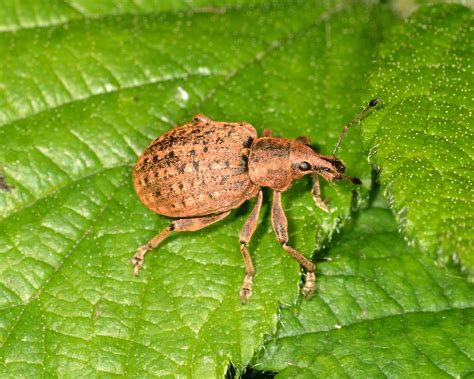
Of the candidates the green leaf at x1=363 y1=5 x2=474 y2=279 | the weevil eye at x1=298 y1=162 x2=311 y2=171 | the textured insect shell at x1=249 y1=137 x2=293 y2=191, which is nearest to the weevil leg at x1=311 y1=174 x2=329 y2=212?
the weevil eye at x1=298 y1=162 x2=311 y2=171

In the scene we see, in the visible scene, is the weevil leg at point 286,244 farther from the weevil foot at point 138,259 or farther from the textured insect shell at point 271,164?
the weevil foot at point 138,259

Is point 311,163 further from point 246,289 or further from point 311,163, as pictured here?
point 246,289

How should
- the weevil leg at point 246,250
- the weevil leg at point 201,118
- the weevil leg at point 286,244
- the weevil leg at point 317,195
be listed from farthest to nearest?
1. the weevil leg at point 201,118
2. the weevil leg at point 317,195
3. the weevil leg at point 286,244
4. the weevil leg at point 246,250

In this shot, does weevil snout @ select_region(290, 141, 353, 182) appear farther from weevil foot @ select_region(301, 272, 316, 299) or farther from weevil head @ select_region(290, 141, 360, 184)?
weevil foot @ select_region(301, 272, 316, 299)

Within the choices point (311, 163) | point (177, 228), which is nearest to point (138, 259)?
point (177, 228)

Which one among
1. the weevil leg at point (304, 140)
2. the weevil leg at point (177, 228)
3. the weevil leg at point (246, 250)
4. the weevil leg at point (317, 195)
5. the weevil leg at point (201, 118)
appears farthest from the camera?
the weevil leg at point (201, 118)

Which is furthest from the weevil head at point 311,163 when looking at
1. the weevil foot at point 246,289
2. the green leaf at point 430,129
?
the weevil foot at point 246,289

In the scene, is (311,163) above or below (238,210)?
above
